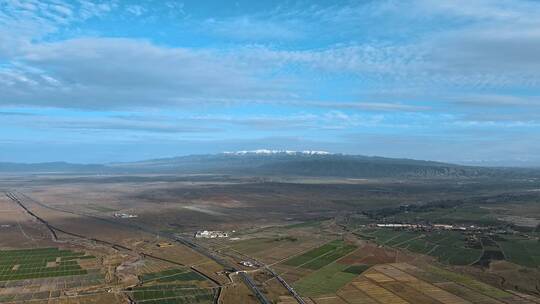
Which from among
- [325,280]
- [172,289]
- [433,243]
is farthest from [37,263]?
[433,243]

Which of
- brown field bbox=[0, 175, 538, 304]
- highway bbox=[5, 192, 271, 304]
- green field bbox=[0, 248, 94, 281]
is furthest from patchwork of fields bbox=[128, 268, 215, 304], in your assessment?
green field bbox=[0, 248, 94, 281]

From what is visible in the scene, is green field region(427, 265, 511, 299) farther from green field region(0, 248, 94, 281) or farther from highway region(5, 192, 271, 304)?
green field region(0, 248, 94, 281)

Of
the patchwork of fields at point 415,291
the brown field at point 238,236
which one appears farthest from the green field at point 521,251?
the patchwork of fields at point 415,291

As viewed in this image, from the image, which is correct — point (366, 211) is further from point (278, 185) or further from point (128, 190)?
point (128, 190)

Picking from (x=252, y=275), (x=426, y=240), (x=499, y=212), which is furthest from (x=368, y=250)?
(x=499, y=212)

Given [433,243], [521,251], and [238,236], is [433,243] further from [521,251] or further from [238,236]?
[238,236]
